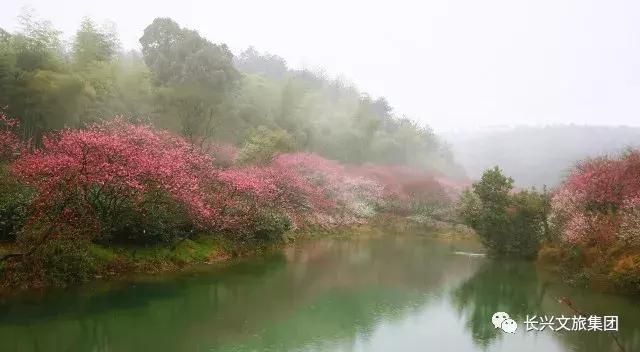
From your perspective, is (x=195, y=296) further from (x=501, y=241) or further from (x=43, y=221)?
(x=501, y=241)

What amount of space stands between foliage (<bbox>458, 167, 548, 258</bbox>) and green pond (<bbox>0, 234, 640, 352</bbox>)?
12.8 feet

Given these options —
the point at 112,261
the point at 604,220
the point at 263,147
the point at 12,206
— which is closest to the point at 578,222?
the point at 604,220

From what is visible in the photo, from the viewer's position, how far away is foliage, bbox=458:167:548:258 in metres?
27.6

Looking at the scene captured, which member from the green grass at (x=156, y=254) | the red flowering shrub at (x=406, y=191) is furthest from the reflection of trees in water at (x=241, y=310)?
the red flowering shrub at (x=406, y=191)

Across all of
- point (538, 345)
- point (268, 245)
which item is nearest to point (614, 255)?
point (538, 345)

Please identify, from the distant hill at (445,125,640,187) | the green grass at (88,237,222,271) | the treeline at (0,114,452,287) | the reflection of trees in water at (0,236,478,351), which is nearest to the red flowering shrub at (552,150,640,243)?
the reflection of trees in water at (0,236,478,351)

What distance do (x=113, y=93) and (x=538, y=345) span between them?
26820mm

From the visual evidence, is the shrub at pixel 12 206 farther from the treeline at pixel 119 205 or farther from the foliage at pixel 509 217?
the foliage at pixel 509 217

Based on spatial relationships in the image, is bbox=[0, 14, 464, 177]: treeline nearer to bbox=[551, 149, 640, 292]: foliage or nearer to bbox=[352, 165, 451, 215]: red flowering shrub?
bbox=[352, 165, 451, 215]: red flowering shrub

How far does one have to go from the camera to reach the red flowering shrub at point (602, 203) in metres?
19.4

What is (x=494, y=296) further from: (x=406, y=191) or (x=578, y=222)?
(x=406, y=191)

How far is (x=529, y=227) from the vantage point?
2800cm

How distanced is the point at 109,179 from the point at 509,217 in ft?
70.7

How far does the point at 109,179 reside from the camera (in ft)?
52.5
